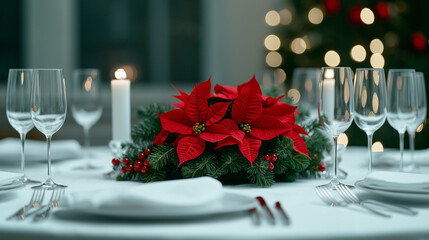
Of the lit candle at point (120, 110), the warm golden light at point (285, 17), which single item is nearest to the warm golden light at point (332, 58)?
the warm golden light at point (285, 17)

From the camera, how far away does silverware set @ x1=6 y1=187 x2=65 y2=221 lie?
2.54ft

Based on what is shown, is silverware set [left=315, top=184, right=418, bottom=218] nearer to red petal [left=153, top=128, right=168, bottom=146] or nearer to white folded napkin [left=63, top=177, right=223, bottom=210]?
white folded napkin [left=63, top=177, right=223, bottom=210]

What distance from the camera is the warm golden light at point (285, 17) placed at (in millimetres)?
3417

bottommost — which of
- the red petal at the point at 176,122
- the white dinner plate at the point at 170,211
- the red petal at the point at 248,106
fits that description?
the white dinner plate at the point at 170,211

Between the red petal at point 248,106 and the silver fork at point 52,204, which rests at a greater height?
the red petal at point 248,106

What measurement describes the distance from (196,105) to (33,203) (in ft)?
1.21

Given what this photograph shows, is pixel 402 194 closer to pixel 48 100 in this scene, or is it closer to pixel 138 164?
pixel 138 164

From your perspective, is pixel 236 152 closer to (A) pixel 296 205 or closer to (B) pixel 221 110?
(B) pixel 221 110

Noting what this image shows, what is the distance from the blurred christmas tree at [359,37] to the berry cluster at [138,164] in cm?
213

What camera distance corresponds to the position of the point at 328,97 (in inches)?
37.9

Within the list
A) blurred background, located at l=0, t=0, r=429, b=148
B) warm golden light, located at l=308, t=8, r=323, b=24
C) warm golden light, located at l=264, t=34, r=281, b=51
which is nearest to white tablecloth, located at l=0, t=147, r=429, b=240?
blurred background, located at l=0, t=0, r=429, b=148

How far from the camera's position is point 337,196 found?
938mm

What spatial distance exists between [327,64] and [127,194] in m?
2.58

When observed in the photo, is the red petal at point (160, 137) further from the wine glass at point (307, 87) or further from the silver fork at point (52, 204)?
the wine glass at point (307, 87)
